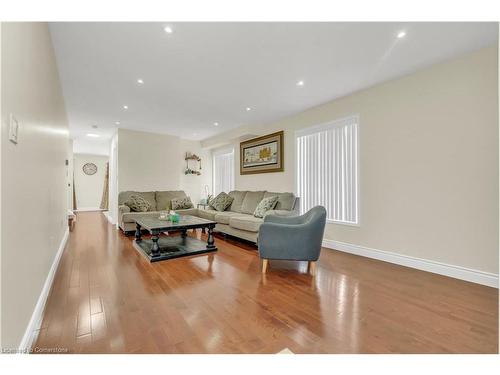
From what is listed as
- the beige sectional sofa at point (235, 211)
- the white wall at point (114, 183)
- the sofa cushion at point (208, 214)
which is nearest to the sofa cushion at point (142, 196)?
the beige sectional sofa at point (235, 211)

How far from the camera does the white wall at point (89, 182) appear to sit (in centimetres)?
948

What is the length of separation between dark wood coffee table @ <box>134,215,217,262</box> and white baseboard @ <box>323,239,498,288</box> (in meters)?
→ 2.14

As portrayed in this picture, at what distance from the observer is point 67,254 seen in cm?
347

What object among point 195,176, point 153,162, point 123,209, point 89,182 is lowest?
point 123,209

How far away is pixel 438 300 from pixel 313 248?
46.8 inches

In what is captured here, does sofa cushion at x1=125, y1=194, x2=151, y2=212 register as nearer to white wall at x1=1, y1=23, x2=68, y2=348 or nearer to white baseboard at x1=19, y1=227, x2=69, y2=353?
white baseboard at x1=19, y1=227, x2=69, y2=353

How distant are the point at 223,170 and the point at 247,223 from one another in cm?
334

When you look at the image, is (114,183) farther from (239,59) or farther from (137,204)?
(239,59)

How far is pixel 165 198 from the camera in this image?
5.97 m

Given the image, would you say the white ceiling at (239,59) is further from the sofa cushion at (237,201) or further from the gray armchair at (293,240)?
the sofa cushion at (237,201)

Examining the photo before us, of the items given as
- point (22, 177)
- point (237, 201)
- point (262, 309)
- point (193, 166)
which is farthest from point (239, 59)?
point (193, 166)

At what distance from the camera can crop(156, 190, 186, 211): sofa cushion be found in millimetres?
5820
